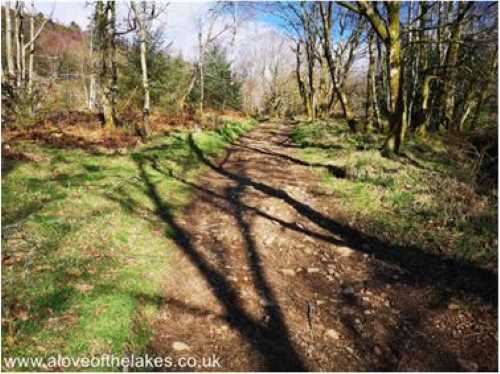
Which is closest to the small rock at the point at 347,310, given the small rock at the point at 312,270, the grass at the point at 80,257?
the small rock at the point at 312,270

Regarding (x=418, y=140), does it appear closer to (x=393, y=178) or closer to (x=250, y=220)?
(x=393, y=178)

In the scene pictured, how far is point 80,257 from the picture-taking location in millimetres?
5285

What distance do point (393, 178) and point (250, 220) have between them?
13.7 feet

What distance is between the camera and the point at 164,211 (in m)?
7.78

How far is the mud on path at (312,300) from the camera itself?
4.10 metres

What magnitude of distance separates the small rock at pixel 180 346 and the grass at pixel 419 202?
4.10 metres

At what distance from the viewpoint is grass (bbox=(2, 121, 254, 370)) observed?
3910 mm

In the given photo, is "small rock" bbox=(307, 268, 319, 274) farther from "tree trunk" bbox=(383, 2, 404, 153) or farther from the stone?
"tree trunk" bbox=(383, 2, 404, 153)

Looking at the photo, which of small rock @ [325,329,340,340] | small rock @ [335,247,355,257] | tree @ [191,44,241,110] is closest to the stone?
small rock @ [335,247,355,257]

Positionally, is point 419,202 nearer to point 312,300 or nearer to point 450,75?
point 312,300

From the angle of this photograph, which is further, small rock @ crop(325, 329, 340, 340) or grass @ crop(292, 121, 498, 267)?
grass @ crop(292, 121, 498, 267)

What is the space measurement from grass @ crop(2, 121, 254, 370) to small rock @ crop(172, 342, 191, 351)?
1.04 ft

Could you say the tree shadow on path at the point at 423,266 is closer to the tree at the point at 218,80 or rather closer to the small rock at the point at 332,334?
the small rock at the point at 332,334

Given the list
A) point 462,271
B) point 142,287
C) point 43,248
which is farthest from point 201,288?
point 462,271
